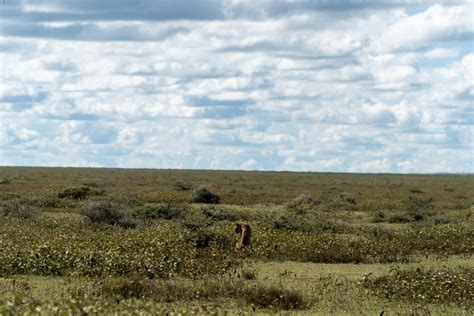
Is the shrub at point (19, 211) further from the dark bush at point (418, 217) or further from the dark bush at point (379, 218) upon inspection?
the dark bush at point (418, 217)

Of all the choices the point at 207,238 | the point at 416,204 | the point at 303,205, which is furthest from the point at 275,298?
the point at 416,204

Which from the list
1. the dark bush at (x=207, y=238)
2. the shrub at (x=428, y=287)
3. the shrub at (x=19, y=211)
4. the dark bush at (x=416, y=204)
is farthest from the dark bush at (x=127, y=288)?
the dark bush at (x=416, y=204)

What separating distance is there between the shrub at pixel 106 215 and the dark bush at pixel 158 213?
305 centimetres

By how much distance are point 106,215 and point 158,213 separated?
4291mm

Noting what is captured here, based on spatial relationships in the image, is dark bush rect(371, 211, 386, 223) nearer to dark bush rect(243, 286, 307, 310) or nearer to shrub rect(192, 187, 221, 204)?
shrub rect(192, 187, 221, 204)

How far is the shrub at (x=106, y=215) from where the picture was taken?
28.7 m

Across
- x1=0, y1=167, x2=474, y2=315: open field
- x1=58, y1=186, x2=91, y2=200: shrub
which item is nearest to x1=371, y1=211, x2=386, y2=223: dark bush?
x1=0, y1=167, x2=474, y2=315: open field

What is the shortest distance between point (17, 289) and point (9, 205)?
19.3 metres

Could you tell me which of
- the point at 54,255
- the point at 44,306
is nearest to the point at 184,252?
the point at 54,255

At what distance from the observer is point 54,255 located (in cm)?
1877

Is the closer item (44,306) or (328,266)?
(44,306)

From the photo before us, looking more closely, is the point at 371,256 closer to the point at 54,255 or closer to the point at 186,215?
the point at 54,255

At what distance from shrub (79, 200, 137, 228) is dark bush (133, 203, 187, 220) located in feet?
10.0

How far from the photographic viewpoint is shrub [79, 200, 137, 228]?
28.7 meters
